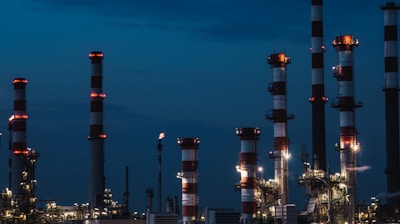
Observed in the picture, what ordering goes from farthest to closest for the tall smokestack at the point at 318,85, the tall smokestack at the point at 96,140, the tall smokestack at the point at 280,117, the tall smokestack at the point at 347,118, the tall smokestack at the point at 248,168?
the tall smokestack at the point at 96,140 < the tall smokestack at the point at 318,85 < the tall smokestack at the point at 280,117 < the tall smokestack at the point at 248,168 < the tall smokestack at the point at 347,118

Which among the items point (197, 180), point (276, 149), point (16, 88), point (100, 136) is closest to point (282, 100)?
point (276, 149)

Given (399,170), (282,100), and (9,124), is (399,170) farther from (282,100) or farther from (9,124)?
(9,124)

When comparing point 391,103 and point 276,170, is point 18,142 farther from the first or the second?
point 391,103

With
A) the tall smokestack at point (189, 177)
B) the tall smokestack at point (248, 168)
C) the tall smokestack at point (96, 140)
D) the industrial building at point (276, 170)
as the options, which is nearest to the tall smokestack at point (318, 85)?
the industrial building at point (276, 170)

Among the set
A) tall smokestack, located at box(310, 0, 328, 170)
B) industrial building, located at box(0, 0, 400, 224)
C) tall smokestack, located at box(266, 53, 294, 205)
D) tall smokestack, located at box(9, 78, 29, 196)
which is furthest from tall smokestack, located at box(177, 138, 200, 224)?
tall smokestack, located at box(9, 78, 29, 196)

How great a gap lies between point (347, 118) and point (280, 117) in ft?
18.9

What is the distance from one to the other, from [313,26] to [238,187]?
9372 millimetres

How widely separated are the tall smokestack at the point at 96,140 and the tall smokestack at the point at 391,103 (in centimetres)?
1704

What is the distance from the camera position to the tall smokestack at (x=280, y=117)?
2163 inches

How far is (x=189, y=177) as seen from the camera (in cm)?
5216

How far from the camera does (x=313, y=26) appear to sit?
56.5 meters

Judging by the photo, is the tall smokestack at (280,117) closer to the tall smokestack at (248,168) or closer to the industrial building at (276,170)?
the industrial building at (276,170)

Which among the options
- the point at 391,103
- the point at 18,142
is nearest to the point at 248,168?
the point at 391,103

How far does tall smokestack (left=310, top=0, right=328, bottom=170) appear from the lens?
182 ft
